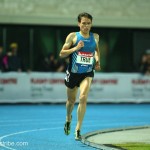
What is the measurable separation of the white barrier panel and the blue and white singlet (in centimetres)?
1150

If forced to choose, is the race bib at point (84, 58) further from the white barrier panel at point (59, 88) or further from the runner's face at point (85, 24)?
the white barrier panel at point (59, 88)

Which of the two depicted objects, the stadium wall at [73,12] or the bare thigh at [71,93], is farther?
the stadium wall at [73,12]

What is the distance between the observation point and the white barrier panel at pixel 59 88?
23141mm

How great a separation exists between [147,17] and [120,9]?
142 centimetres

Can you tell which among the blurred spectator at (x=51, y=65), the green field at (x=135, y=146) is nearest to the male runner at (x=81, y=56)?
the green field at (x=135, y=146)

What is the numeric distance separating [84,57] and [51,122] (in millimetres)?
4413

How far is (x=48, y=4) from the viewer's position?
28953mm

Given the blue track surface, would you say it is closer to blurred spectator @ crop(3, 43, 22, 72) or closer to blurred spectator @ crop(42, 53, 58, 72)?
blurred spectator @ crop(3, 43, 22, 72)

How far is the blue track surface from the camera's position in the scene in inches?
422


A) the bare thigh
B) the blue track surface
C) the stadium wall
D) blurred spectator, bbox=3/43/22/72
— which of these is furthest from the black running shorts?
the stadium wall

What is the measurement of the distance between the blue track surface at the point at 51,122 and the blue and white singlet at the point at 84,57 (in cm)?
141

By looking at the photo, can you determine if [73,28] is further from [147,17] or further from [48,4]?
[147,17]

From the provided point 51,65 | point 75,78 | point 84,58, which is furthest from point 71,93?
point 51,65

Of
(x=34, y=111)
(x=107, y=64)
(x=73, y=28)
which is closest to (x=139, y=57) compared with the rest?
(x=107, y=64)
